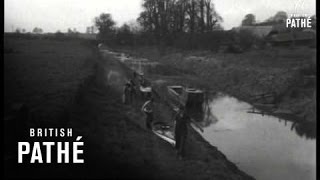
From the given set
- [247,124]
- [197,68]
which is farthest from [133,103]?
[197,68]

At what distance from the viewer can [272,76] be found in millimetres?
→ 28156

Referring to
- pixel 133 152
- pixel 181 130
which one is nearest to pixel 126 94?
pixel 133 152

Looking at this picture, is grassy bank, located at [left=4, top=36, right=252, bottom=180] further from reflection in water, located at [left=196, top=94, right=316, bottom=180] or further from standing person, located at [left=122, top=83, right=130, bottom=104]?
reflection in water, located at [left=196, top=94, right=316, bottom=180]

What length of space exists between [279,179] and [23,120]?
859 centimetres

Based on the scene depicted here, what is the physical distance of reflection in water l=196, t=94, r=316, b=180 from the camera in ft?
46.0

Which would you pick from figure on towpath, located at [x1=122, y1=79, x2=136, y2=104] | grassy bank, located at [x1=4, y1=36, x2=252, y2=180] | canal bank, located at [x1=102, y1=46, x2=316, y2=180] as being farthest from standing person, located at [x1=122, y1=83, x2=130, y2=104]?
canal bank, located at [x1=102, y1=46, x2=316, y2=180]

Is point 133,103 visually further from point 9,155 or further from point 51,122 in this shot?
point 9,155

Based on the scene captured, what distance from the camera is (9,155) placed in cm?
814

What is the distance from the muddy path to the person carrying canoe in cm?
27

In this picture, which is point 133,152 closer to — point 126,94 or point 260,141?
point 260,141

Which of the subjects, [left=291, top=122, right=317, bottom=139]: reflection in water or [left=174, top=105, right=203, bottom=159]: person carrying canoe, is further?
[left=291, top=122, right=317, bottom=139]: reflection in water

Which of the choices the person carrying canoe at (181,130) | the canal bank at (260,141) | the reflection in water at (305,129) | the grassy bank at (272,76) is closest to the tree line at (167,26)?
the grassy bank at (272,76)

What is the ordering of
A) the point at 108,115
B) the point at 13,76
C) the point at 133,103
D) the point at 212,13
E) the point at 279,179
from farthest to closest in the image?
the point at 212,13 → the point at 133,103 → the point at 13,76 → the point at 108,115 → the point at 279,179

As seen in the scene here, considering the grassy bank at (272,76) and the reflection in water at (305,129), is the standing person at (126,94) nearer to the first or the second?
the grassy bank at (272,76)
